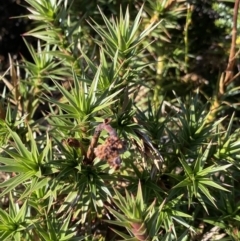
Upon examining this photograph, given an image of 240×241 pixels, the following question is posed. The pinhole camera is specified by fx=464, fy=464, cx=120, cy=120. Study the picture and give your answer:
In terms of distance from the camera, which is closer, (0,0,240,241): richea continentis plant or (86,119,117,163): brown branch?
(86,119,117,163): brown branch

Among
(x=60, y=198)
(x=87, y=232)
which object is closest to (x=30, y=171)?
(x=60, y=198)

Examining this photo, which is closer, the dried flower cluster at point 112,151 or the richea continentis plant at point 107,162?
the dried flower cluster at point 112,151

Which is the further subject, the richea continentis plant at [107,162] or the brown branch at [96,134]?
the richea continentis plant at [107,162]

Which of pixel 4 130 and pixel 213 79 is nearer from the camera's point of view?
pixel 4 130

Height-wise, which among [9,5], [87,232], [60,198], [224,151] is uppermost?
[9,5]

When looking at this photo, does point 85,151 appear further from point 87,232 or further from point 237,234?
point 237,234

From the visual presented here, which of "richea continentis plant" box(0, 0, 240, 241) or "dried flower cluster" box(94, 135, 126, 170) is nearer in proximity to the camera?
"dried flower cluster" box(94, 135, 126, 170)

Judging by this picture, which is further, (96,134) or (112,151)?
(96,134)

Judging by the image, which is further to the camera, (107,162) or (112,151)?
(107,162)

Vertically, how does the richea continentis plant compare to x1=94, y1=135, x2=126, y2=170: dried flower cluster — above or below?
below

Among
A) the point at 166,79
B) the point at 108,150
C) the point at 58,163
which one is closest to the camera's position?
the point at 108,150

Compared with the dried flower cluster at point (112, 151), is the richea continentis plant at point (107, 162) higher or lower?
lower
